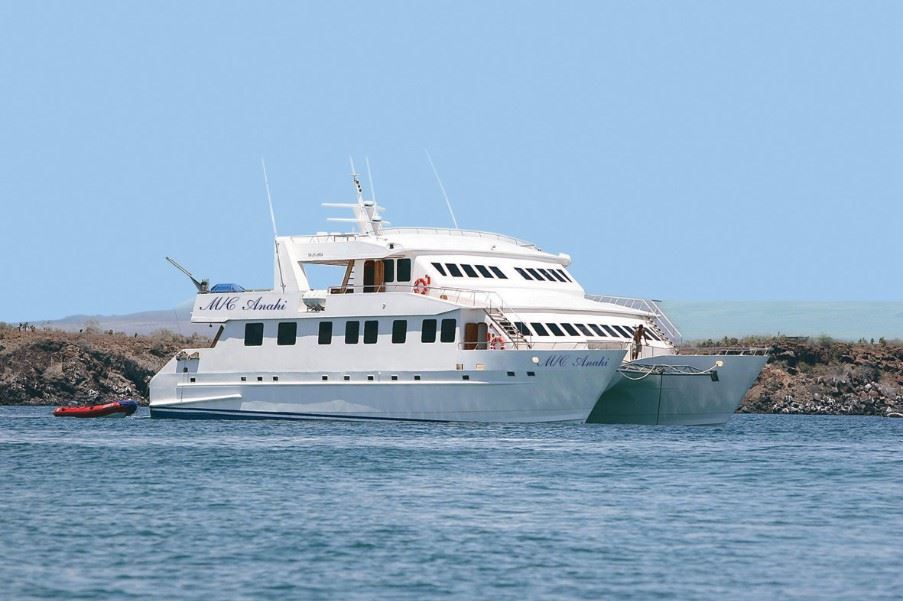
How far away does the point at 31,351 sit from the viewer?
74.6 metres

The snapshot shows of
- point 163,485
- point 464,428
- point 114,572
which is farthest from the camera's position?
point 464,428

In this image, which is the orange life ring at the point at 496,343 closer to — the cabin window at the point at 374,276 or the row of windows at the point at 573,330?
the row of windows at the point at 573,330

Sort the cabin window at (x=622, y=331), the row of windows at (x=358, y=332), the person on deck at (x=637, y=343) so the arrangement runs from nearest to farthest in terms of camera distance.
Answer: the row of windows at (x=358, y=332), the person on deck at (x=637, y=343), the cabin window at (x=622, y=331)

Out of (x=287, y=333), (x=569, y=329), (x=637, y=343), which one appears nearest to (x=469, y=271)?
(x=569, y=329)

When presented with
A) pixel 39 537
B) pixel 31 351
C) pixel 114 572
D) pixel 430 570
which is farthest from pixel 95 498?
pixel 31 351

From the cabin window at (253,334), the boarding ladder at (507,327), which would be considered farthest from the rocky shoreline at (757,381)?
the boarding ladder at (507,327)

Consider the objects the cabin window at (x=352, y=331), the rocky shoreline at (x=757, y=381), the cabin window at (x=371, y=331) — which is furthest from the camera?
the rocky shoreline at (x=757, y=381)

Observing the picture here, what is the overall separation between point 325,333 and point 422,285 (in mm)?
3582

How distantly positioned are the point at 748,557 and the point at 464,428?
73.9 ft

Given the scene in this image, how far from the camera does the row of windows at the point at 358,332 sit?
1758 inches

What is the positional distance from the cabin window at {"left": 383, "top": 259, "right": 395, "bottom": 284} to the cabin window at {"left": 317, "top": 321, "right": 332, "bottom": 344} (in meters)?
2.25

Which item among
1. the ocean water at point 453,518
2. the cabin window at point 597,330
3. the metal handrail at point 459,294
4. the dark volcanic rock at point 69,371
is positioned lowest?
the ocean water at point 453,518

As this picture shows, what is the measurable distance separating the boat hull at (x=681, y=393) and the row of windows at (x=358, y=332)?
514 centimetres

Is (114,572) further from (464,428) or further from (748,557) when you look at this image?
(464,428)
